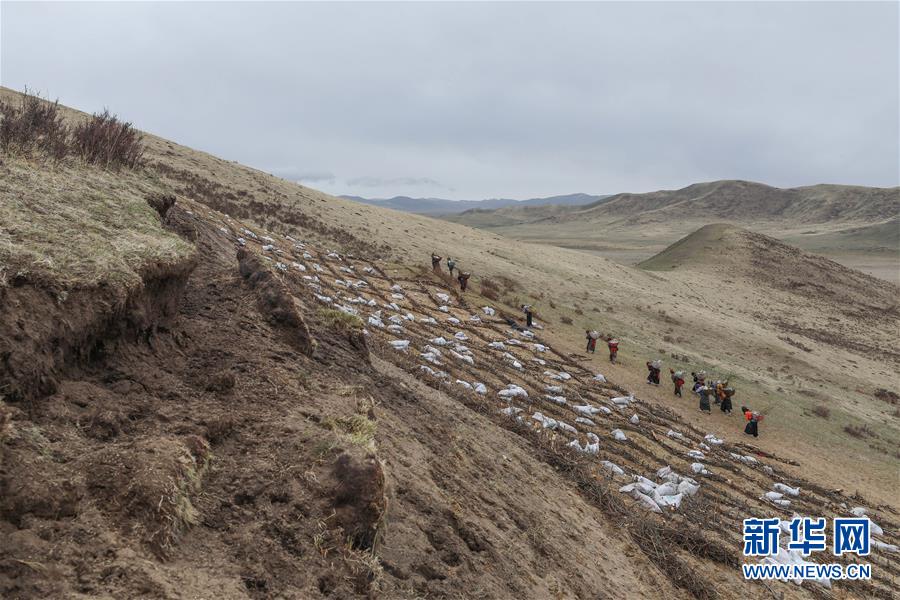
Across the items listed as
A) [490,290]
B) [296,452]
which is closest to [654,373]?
[490,290]

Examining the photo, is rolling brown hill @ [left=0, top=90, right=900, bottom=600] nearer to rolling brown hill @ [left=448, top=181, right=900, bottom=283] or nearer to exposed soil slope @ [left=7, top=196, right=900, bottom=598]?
exposed soil slope @ [left=7, top=196, right=900, bottom=598]

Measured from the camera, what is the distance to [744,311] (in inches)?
1422

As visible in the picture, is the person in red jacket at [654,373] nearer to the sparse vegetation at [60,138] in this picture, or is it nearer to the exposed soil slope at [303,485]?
the exposed soil slope at [303,485]

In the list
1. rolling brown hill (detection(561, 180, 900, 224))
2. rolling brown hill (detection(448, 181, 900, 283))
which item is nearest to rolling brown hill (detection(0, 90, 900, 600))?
rolling brown hill (detection(448, 181, 900, 283))

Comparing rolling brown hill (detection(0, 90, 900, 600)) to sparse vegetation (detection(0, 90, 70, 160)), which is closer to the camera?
rolling brown hill (detection(0, 90, 900, 600))

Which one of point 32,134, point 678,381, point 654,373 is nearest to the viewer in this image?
point 32,134

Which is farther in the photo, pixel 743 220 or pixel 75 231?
pixel 743 220

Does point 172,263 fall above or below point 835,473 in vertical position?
above

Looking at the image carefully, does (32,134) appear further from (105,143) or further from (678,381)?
(678,381)

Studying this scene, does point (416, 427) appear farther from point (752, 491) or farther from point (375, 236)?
point (375, 236)

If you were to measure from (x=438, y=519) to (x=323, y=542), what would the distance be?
149 cm

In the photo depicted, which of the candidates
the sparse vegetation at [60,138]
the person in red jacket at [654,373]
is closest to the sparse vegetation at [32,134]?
the sparse vegetation at [60,138]

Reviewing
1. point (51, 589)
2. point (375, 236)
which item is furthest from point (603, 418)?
point (375, 236)

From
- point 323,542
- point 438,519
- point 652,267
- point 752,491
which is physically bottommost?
point 752,491
